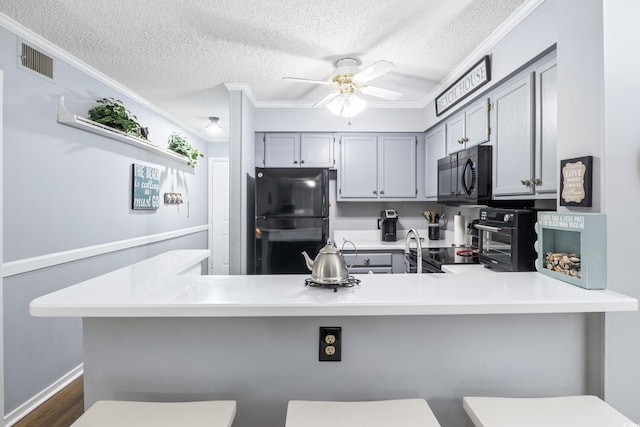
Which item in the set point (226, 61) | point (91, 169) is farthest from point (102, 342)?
point (226, 61)

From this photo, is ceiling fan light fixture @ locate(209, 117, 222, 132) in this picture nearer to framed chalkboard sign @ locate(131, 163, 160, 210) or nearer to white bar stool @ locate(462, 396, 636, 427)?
framed chalkboard sign @ locate(131, 163, 160, 210)

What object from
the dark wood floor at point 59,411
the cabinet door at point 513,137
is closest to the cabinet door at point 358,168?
the cabinet door at point 513,137

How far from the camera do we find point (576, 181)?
51.5 inches

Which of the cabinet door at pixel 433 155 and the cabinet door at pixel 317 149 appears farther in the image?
the cabinet door at pixel 317 149

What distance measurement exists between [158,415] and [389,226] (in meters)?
3.23

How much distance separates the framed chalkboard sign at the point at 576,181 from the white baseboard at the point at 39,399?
3334 millimetres

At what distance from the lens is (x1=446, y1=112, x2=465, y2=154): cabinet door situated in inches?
117

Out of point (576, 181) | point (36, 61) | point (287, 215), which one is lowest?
point (287, 215)

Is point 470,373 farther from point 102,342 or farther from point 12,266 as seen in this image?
point 12,266

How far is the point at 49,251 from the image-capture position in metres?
2.41

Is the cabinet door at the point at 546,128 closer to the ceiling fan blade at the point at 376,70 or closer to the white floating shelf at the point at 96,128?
the ceiling fan blade at the point at 376,70

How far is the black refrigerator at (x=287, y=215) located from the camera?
3.38m

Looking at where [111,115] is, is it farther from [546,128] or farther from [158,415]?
[546,128]

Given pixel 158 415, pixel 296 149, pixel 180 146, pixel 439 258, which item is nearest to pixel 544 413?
pixel 158 415
